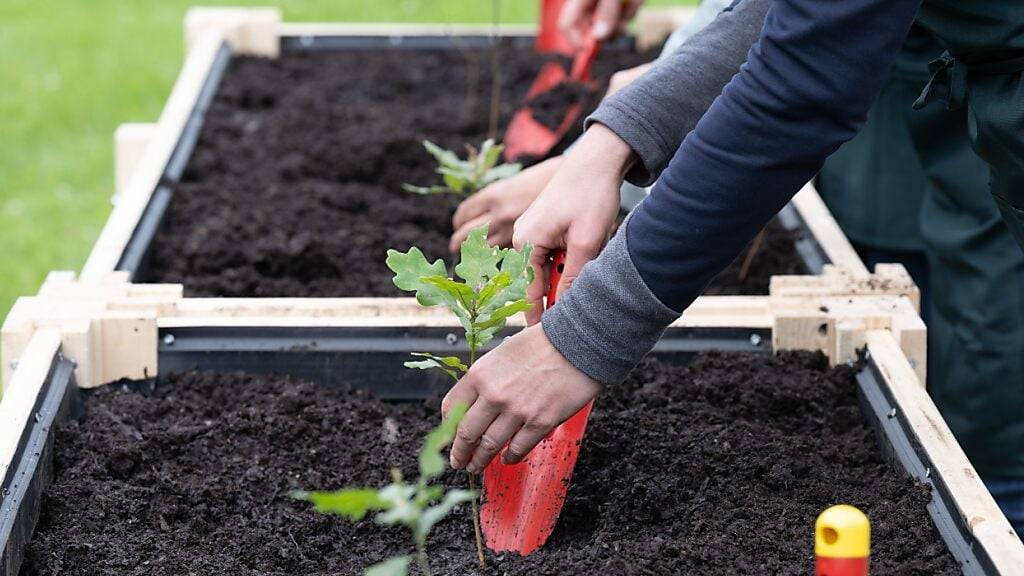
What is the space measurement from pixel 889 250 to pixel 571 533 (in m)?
1.64

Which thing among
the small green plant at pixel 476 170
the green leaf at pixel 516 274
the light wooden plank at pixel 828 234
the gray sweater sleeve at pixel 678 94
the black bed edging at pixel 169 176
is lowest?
the black bed edging at pixel 169 176

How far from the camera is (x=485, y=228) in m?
1.63

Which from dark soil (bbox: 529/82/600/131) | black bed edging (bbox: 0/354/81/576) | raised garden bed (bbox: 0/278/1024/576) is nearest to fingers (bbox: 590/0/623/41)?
dark soil (bbox: 529/82/600/131)

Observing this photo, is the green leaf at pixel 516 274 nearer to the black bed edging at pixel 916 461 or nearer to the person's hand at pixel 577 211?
the person's hand at pixel 577 211

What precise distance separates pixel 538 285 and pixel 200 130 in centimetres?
215

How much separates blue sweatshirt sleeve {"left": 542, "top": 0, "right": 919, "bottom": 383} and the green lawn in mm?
3239

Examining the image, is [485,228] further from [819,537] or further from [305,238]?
[305,238]

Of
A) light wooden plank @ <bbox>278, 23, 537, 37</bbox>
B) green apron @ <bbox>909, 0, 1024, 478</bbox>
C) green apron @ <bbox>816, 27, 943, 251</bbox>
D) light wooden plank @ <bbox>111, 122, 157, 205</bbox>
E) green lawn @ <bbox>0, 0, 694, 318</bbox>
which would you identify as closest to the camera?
green apron @ <bbox>909, 0, 1024, 478</bbox>

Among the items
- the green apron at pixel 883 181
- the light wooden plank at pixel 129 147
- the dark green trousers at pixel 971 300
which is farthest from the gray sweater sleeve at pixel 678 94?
the light wooden plank at pixel 129 147

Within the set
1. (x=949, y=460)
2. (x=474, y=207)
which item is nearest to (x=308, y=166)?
(x=474, y=207)

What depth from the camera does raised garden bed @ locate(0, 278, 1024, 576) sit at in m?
1.81

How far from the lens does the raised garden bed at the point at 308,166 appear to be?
9.37 ft

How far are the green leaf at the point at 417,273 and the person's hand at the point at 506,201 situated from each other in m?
0.56

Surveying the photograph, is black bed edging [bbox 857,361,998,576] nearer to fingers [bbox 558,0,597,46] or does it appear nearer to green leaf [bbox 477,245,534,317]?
green leaf [bbox 477,245,534,317]
